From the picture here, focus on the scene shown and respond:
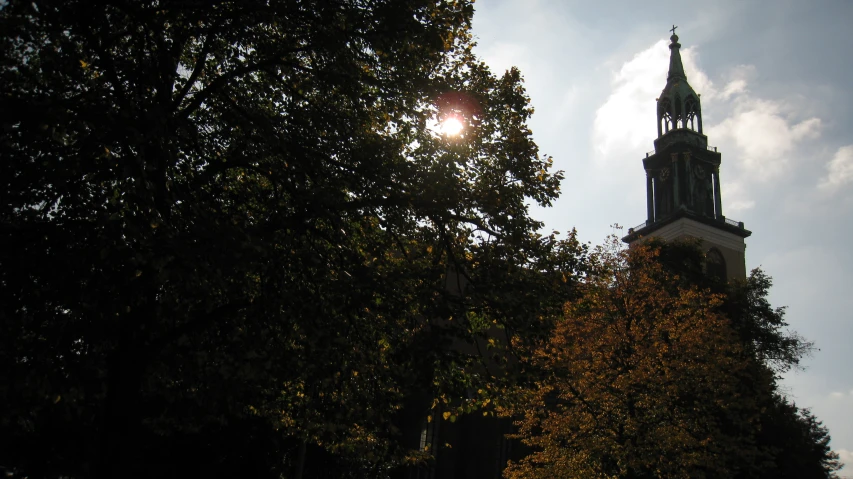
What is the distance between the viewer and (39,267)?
9047 millimetres

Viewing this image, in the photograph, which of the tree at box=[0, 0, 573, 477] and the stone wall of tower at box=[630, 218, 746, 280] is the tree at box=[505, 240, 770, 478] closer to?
the tree at box=[0, 0, 573, 477]

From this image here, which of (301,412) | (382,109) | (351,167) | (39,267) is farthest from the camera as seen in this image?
(301,412)

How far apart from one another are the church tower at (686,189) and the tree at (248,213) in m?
54.7

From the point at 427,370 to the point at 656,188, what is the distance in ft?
207

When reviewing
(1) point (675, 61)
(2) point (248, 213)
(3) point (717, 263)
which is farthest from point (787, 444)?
(1) point (675, 61)

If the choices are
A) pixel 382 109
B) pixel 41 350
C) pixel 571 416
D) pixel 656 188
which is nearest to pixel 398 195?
pixel 382 109

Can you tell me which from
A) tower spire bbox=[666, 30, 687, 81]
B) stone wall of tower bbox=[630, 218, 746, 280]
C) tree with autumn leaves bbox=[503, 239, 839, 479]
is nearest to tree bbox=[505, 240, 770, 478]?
tree with autumn leaves bbox=[503, 239, 839, 479]

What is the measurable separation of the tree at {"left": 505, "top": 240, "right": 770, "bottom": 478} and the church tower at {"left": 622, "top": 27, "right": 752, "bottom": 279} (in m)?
39.5

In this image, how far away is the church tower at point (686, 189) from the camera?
2530 inches

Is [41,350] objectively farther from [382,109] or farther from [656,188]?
[656,188]

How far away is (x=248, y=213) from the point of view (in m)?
13.2

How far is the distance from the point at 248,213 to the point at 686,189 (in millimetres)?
59912

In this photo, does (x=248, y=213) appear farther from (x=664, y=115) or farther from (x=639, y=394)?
(x=664, y=115)

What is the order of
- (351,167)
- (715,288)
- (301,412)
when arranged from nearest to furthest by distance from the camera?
1. (351,167)
2. (301,412)
3. (715,288)
